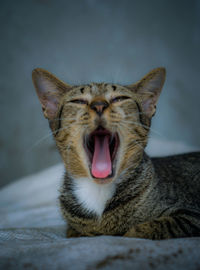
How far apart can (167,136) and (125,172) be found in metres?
2.03

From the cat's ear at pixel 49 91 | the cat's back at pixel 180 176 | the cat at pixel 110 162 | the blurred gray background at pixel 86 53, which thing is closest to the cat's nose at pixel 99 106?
the cat at pixel 110 162

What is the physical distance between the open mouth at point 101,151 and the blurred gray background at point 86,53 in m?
1.62

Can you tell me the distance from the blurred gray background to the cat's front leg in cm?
197

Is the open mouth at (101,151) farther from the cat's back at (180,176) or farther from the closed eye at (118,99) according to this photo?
the cat's back at (180,176)

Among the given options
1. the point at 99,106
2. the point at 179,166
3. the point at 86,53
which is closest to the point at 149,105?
the point at 99,106

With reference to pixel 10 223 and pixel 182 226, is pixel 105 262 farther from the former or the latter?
pixel 10 223

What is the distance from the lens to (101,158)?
107cm

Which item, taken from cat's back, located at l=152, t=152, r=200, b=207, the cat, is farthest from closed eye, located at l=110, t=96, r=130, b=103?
cat's back, located at l=152, t=152, r=200, b=207

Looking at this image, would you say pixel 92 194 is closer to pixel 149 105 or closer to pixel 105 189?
pixel 105 189

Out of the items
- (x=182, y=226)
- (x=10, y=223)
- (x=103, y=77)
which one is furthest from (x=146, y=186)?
(x=103, y=77)

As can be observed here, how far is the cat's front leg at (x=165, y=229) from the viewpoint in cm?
83

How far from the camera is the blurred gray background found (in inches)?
105

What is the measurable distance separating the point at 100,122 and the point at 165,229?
462mm

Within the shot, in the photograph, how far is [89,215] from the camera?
1071 mm
